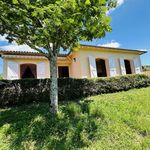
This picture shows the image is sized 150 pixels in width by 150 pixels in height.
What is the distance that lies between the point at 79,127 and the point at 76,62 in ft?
32.3

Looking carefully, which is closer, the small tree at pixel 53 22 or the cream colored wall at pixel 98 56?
the small tree at pixel 53 22

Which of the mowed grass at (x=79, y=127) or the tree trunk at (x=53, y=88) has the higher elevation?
the tree trunk at (x=53, y=88)

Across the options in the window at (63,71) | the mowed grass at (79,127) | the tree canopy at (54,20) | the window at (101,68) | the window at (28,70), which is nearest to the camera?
the mowed grass at (79,127)

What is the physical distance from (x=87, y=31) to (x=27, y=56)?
30.6 feet

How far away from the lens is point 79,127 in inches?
248

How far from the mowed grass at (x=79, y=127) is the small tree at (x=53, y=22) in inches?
37.0

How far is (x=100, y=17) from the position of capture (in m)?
6.23

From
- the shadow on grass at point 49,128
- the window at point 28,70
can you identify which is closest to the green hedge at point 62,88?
the shadow on grass at point 49,128

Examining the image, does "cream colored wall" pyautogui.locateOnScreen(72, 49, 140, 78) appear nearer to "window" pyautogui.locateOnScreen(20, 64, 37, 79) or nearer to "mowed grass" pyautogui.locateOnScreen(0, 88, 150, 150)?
"window" pyautogui.locateOnScreen(20, 64, 37, 79)

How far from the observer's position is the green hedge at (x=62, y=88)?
8.88 meters

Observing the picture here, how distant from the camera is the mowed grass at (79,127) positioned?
18.0 ft

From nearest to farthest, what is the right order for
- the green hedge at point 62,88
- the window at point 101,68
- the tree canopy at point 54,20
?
the tree canopy at point 54,20 < the green hedge at point 62,88 < the window at point 101,68

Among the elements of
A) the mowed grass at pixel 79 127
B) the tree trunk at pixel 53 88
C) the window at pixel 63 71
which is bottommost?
the mowed grass at pixel 79 127

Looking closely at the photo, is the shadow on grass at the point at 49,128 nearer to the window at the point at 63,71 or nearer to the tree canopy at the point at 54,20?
the tree canopy at the point at 54,20
